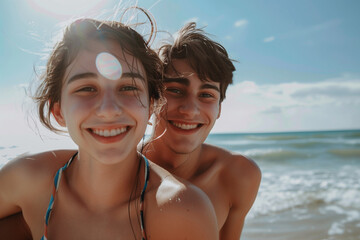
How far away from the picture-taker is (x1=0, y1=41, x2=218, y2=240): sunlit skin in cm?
182

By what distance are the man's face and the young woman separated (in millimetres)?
444

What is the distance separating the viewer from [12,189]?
240cm

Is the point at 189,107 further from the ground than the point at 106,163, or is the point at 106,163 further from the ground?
the point at 189,107

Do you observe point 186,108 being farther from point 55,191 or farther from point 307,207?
point 307,207

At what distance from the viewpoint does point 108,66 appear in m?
1.93

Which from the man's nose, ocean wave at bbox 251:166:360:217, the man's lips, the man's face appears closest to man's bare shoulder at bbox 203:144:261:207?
the man's face

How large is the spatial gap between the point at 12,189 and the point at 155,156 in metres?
1.30

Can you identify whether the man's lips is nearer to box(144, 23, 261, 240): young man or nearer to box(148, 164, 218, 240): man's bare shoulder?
box(144, 23, 261, 240): young man

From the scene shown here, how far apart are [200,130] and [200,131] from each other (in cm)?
1

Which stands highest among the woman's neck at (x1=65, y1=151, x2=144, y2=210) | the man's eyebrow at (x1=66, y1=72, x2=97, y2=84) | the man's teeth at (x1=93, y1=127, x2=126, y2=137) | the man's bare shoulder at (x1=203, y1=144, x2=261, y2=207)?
the man's eyebrow at (x1=66, y1=72, x2=97, y2=84)

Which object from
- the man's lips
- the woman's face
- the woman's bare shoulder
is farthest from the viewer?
the man's lips

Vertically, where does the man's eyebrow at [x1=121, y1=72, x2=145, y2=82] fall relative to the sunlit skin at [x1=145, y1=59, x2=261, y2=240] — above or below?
above

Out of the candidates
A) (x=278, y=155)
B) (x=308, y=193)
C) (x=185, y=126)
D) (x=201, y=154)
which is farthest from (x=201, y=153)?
(x=278, y=155)

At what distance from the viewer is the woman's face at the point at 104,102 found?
187 cm
